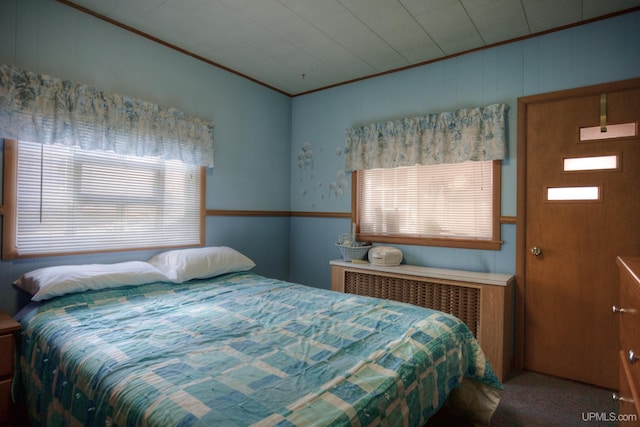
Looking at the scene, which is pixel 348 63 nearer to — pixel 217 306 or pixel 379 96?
pixel 379 96

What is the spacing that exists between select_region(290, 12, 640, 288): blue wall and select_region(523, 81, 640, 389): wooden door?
150 mm

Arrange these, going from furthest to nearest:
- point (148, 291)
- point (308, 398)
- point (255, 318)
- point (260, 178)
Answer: point (260, 178) → point (148, 291) → point (255, 318) → point (308, 398)

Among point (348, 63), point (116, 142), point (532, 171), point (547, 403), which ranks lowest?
point (547, 403)

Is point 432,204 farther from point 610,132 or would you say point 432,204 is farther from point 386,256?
point 610,132

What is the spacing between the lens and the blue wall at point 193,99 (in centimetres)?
217

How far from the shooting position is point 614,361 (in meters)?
2.36

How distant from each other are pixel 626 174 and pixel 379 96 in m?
2.15

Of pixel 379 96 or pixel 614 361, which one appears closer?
pixel 614 361

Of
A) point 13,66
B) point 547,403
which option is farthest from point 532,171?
point 13,66

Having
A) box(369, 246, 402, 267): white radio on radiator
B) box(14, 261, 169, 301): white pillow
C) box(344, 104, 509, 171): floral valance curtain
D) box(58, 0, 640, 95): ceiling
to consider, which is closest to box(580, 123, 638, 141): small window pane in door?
box(344, 104, 509, 171): floral valance curtain

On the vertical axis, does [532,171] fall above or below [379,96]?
below

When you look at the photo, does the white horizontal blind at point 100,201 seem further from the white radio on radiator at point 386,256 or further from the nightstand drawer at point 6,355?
the white radio on radiator at point 386,256

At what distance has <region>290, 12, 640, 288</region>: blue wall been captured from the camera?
2.43 meters

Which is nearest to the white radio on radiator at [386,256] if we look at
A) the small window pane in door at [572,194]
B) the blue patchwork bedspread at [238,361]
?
the blue patchwork bedspread at [238,361]
